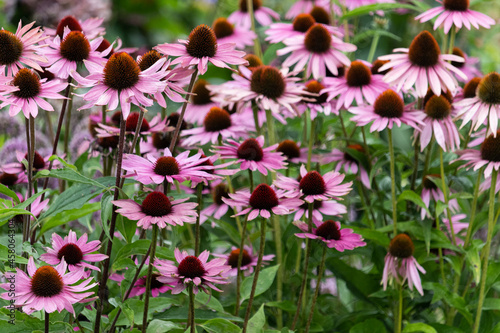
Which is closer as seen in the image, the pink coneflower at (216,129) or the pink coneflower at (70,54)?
the pink coneflower at (70,54)

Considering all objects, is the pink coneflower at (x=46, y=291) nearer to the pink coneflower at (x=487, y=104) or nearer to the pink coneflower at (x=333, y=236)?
the pink coneflower at (x=333, y=236)

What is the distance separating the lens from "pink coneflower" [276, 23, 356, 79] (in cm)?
124

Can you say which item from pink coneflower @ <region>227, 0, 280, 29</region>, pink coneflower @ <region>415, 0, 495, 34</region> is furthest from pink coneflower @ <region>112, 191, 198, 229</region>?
pink coneflower @ <region>227, 0, 280, 29</region>

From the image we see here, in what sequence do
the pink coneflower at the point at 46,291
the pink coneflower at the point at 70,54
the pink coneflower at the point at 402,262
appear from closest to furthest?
the pink coneflower at the point at 46,291, the pink coneflower at the point at 70,54, the pink coneflower at the point at 402,262

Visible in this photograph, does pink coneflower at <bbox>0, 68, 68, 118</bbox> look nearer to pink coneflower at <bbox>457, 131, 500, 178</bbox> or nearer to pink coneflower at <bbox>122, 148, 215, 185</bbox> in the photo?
pink coneflower at <bbox>122, 148, 215, 185</bbox>

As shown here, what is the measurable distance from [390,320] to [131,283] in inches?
24.2

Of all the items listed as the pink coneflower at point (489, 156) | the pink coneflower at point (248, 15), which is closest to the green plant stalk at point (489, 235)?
the pink coneflower at point (489, 156)

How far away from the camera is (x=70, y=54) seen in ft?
3.08

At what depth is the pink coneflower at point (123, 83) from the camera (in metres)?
0.76

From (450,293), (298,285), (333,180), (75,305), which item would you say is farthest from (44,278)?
(450,293)

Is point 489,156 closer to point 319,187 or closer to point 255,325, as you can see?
point 319,187

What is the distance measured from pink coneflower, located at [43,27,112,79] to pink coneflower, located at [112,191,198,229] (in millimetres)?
267

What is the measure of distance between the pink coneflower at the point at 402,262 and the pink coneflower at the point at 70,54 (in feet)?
1.96

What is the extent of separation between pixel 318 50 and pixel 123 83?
0.59 metres
